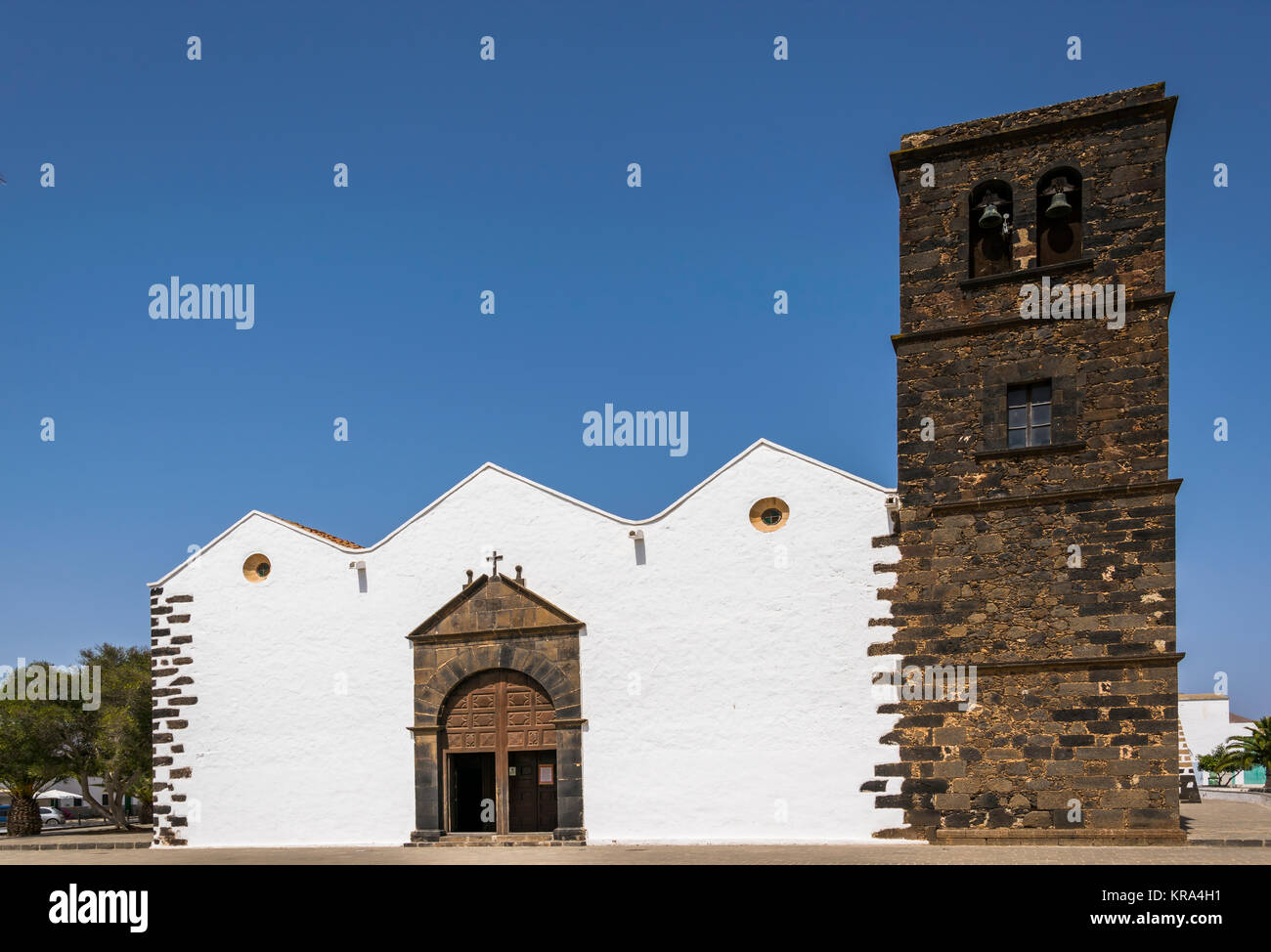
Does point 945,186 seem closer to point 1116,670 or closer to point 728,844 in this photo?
point 1116,670

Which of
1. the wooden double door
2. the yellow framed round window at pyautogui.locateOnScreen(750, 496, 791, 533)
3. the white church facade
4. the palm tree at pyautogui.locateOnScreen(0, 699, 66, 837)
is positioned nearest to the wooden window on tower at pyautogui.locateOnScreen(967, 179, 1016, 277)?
the white church facade

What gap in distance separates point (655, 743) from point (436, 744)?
12.4 feet

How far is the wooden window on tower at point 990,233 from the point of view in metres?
16.9

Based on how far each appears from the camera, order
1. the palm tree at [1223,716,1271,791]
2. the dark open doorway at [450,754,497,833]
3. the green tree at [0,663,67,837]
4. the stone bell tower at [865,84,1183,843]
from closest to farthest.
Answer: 1. the stone bell tower at [865,84,1183,843]
2. the dark open doorway at [450,754,497,833]
3. the green tree at [0,663,67,837]
4. the palm tree at [1223,716,1271,791]

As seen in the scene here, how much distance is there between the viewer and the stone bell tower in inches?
603

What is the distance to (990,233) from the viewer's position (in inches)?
672

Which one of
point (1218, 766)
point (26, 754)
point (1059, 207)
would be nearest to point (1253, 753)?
point (1218, 766)

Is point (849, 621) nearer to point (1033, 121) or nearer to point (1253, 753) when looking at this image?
point (1033, 121)

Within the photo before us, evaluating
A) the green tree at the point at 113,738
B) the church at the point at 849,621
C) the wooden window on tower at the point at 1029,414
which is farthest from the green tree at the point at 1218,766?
the green tree at the point at 113,738

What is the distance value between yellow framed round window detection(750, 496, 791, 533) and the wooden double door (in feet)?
14.8

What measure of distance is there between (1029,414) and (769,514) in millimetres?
4083

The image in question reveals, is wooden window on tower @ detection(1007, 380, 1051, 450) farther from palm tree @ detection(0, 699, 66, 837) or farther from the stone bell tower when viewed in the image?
palm tree @ detection(0, 699, 66, 837)

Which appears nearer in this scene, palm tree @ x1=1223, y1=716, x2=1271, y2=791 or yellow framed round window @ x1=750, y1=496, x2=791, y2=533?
yellow framed round window @ x1=750, y1=496, x2=791, y2=533

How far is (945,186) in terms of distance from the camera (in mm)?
17266
